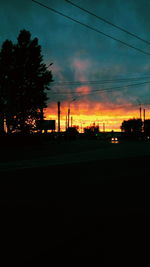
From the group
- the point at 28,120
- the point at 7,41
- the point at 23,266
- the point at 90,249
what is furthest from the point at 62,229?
the point at 7,41

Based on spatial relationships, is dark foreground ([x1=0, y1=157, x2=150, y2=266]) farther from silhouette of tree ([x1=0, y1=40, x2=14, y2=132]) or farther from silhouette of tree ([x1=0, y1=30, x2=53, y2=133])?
silhouette of tree ([x1=0, y1=40, x2=14, y2=132])

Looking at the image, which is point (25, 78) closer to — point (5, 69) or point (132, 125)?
point (5, 69)

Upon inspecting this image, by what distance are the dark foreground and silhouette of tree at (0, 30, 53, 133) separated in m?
33.8

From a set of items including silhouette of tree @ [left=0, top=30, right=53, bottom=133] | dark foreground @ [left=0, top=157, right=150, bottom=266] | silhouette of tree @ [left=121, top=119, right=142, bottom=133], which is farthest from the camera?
silhouette of tree @ [left=121, top=119, right=142, bottom=133]

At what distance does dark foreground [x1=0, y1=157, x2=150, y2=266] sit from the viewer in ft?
10.9

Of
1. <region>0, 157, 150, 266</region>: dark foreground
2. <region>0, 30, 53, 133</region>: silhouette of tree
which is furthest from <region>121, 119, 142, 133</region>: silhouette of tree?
<region>0, 157, 150, 266</region>: dark foreground

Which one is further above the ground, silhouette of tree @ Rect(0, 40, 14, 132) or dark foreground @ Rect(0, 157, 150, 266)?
silhouette of tree @ Rect(0, 40, 14, 132)

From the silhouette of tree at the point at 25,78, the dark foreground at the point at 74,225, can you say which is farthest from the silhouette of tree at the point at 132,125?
the dark foreground at the point at 74,225

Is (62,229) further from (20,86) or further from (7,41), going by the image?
(7,41)

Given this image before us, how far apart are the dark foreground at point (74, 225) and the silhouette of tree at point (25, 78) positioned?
33.8 m

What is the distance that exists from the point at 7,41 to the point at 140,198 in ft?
138

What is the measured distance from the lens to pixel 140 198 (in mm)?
6590

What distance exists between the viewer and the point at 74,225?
4.48 meters

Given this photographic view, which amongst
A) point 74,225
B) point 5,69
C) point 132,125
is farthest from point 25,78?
point 132,125
